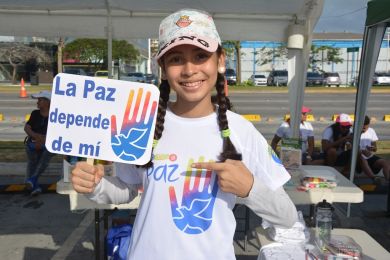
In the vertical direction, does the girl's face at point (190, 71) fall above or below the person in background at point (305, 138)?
above

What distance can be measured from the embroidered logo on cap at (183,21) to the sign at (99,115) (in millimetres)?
253

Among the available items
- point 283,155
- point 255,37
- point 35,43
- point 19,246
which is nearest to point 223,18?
point 255,37

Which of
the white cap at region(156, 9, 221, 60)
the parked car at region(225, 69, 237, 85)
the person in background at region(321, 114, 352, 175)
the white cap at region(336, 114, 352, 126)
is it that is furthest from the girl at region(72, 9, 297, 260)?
the parked car at region(225, 69, 237, 85)

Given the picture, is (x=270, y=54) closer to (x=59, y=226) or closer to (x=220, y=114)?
(x=59, y=226)

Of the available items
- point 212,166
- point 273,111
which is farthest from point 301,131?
point 273,111

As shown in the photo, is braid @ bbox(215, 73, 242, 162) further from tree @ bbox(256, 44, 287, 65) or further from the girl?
tree @ bbox(256, 44, 287, 65)

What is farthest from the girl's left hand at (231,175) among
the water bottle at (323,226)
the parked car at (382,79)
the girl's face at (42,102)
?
the parked car at (382,79)

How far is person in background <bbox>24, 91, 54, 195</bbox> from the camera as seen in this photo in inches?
248

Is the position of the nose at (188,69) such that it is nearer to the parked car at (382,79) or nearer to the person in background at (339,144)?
the person in background at (339,144)

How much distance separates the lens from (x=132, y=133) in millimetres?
1557

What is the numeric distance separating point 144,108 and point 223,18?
463cm

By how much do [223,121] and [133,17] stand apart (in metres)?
4.79

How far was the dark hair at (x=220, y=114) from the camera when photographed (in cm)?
153

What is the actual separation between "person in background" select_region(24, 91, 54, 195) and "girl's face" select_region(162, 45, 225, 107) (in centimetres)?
518
